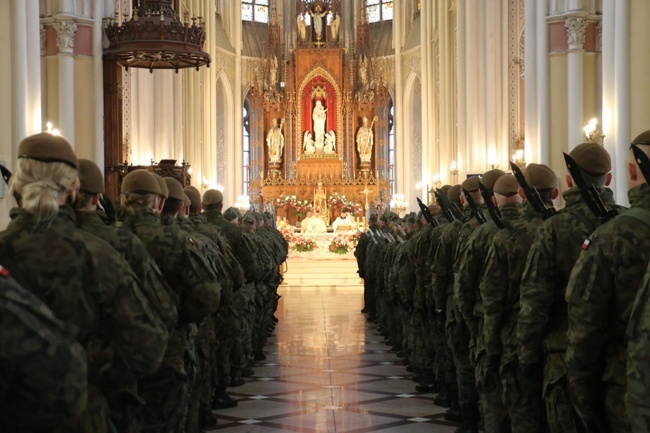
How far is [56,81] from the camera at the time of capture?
20125mm

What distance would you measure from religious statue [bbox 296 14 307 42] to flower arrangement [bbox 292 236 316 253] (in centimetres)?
1448

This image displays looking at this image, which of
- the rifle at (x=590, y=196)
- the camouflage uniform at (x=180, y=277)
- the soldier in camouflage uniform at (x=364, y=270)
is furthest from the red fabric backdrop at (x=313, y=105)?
the rifle at (x=590, y=196)

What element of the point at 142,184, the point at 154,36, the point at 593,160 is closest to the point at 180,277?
the point at 142,184

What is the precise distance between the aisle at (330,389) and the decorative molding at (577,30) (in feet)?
26.0

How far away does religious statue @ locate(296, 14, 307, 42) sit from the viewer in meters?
45.8

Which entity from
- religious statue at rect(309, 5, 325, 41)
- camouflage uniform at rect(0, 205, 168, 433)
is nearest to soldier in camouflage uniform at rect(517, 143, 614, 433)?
camouflage uniform at rect(0, 205, 168, 433)

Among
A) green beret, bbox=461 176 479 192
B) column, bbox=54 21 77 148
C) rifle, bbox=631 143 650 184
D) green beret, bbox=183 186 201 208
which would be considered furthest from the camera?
column, bbox=54 21 77 148

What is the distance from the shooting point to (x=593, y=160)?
536cm


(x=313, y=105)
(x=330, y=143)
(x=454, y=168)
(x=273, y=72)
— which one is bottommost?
(x=454, y=168)

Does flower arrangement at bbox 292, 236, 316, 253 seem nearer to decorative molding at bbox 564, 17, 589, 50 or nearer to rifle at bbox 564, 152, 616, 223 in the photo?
decorative molding at bbox 564, 17, 589, 50

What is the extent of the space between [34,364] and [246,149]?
1781 inches

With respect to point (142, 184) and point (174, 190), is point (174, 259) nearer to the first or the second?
point (142, 184)

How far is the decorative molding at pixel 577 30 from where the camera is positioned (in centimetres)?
2209

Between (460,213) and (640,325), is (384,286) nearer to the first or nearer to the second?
(460,213)
